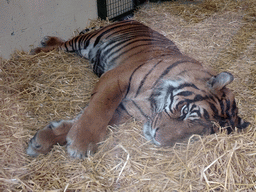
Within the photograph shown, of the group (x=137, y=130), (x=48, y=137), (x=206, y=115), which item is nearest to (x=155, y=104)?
(x=137, y=130)

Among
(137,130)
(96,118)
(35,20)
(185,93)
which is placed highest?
(35,20)

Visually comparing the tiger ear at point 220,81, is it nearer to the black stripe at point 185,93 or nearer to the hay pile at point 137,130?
the black stripe at point 185,93

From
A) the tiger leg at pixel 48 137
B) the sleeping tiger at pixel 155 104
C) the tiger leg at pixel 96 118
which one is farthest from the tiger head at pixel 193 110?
the tiger leg at pixel 48 137

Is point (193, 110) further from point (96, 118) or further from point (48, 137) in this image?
point (48, 137)

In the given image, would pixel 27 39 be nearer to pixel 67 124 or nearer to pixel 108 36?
pixel 108 36

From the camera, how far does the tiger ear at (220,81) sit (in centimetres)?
114

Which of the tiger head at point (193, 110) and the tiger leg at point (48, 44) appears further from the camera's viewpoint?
the tiger leg at point (48, 44)

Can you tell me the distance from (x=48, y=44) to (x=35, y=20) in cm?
25

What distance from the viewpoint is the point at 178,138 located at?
44.8 inches

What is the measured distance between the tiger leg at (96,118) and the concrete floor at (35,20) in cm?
78

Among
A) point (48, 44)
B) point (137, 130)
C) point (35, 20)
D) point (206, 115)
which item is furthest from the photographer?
point (48, 44)

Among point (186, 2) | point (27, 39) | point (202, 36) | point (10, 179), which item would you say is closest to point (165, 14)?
point (186, 2)

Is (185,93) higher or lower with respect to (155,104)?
higher

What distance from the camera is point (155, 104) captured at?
4.36 feet
